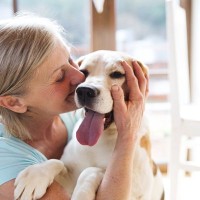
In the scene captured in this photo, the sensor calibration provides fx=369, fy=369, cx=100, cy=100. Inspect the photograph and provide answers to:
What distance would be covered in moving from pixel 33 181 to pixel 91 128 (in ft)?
0.71

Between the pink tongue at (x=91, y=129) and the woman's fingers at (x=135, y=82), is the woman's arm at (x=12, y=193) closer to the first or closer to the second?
the pink tongue at (x=91, y=129)

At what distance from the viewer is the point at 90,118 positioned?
1073mm

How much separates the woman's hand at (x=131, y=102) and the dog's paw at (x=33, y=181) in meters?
0.23

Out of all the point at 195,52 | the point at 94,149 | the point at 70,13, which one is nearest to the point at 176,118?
the point at 94,149

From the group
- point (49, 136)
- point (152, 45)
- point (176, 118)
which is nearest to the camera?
point (49, 136)

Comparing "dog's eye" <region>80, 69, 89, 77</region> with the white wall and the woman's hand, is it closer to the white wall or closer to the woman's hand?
the woman's hand

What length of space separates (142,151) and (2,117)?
45 cm

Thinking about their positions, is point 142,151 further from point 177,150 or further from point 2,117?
point 177,150

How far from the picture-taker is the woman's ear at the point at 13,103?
107cm

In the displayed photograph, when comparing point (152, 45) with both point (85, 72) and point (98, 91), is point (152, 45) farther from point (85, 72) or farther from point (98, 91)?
point (98, 91)

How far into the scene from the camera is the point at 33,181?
3.24ft

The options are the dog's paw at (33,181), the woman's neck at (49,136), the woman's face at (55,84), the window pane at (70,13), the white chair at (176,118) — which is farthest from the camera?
the window pane at (70,13)

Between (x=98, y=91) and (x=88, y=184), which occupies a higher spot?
(x=98, y=91)

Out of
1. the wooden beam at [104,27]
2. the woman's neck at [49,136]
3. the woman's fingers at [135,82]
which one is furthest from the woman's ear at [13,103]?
the wooden beam at [104,27]
